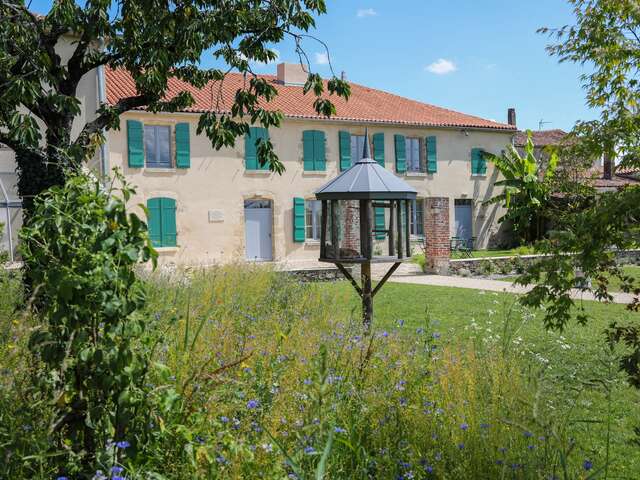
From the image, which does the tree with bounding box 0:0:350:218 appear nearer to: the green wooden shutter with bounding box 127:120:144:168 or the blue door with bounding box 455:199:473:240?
the green wooden shutter with bounding box 127:120:144:168

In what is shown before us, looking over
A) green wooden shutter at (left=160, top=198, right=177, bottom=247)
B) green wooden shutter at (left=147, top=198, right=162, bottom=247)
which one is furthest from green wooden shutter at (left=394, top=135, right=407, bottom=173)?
green wooden shutter at (left=147, top=198, right=162, bottom=247)

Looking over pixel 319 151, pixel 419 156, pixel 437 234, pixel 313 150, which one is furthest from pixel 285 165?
pixel 437 234

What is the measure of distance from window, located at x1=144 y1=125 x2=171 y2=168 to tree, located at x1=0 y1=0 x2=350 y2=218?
1137cm

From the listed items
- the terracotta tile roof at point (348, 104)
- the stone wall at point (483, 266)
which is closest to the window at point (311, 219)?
the terracotta tile roof at point (348, 104)

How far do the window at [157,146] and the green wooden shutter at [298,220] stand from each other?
428 cm

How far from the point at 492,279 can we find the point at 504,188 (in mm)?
9866

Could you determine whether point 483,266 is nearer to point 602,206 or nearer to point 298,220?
point 298,220

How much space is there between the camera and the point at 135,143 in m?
18.1

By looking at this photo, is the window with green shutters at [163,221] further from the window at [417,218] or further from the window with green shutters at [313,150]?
the window at [417,218]

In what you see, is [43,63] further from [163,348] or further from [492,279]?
[492,279]

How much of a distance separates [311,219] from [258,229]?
2.10 metres

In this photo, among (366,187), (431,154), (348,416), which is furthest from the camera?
(431,154)

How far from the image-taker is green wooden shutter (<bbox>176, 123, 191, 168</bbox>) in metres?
18.8

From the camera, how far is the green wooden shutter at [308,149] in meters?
20.8
